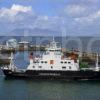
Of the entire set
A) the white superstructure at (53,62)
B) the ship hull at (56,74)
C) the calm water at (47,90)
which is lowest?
the calm water at (47,90)

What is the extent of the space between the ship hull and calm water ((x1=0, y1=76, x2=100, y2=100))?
3.28 feet

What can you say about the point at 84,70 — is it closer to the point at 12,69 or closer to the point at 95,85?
the point at 95,85

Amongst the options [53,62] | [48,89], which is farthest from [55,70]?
[48,89]

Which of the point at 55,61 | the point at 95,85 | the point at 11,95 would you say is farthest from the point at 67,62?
the point at 11,95

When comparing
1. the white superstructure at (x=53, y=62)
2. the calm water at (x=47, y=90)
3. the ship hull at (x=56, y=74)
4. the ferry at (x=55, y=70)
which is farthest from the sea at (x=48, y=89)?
the white superstructure at (x=53, y=62)

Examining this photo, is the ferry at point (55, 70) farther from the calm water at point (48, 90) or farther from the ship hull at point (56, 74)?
the calm water at point (48, 90)

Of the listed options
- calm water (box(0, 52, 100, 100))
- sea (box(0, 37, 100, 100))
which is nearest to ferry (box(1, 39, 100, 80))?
sea (box(0, 37, 100, 100))

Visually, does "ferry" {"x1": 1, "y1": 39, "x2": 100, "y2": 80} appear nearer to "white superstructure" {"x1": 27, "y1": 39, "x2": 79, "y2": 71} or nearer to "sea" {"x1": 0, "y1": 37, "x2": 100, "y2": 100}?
"white superstructure" {"x1": 27, "y1": 39, "x2": 79, "y2": 71}

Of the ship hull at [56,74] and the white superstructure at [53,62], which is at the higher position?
the white superstructure at [53,62]

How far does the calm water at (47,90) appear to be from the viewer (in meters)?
37.8

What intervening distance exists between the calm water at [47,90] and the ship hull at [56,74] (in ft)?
3.28

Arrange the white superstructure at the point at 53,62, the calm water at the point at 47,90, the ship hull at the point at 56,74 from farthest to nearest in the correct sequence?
the white superstructure at the point at 53,62 < the ship hull at the point at 56,74 < the calm water at the point at 47,90

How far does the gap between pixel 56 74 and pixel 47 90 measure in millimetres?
6359

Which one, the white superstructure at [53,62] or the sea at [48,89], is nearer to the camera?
the sea at [48,89]
